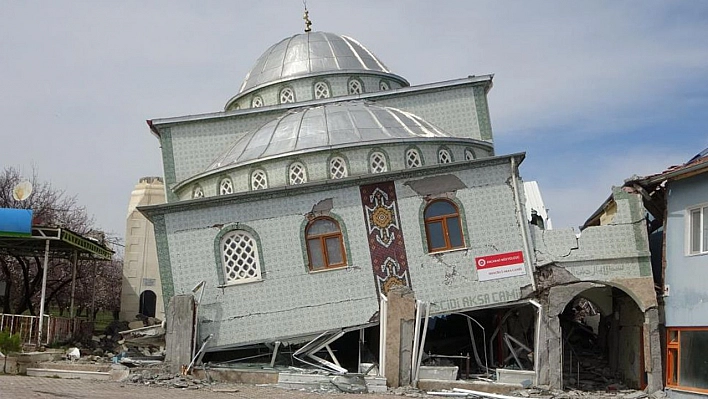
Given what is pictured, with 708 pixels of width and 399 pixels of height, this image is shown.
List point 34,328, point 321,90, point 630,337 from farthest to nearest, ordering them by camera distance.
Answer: point 321,90, point 34,328, point 630,337

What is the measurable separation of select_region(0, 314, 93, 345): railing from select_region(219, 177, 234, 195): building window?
4799mm

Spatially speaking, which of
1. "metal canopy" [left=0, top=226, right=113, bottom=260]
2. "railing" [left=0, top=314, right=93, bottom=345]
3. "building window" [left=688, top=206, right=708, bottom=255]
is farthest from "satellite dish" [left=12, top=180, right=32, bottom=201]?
"building window" [left=688, top=206, right=708, bottom=255]

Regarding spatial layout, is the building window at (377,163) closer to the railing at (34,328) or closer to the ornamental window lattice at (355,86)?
the ornamental window lattice at (355,86)

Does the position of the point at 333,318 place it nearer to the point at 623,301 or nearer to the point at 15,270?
the point at 623,301

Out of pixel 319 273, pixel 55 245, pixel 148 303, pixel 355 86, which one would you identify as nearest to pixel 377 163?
pixel 319 273

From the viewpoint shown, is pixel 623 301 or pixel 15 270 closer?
pixel 623 301

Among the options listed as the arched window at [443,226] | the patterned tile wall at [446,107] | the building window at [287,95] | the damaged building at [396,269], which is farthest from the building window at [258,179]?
the building window at [287,95]

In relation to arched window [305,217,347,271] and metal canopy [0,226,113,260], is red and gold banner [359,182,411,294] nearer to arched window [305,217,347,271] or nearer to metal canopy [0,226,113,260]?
arched window [305,217,347,271]

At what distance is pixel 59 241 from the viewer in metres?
17.5

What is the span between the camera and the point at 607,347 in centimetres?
1817

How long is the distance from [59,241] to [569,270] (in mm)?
11544

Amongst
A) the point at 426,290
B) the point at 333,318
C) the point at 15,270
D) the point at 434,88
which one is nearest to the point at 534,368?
the point at 426,290

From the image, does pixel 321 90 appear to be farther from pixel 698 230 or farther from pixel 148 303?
pixel 698 230

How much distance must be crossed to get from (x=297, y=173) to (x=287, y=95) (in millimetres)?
6149
